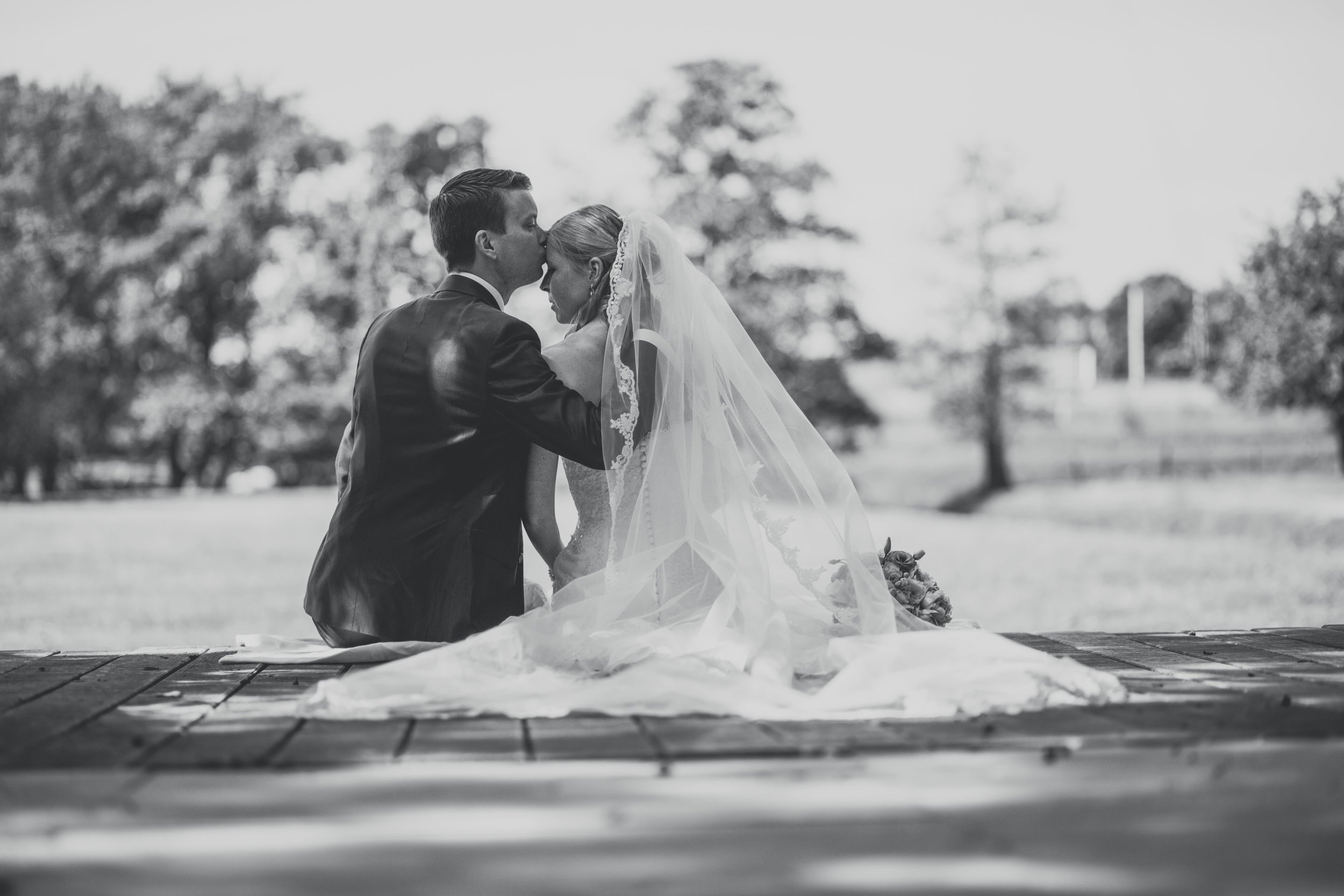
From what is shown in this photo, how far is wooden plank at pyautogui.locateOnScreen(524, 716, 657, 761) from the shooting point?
8.89 ft

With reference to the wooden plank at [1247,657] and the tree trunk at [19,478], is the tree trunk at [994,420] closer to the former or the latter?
the tree trunk at [19,478]

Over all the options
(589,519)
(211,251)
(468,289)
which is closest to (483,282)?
(468,289)

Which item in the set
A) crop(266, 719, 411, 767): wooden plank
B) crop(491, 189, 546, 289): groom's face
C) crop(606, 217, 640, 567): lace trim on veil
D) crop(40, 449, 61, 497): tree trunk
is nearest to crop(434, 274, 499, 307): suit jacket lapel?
crop(491, 189, 546, 289): groom's face

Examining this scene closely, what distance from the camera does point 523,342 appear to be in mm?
4105

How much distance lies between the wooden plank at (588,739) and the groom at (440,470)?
3.49 ft

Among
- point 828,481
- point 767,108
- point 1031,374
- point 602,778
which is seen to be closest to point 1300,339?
point 1031,374

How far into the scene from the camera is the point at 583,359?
14.1 ft

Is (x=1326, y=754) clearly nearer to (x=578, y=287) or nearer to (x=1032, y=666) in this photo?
(x=1032, y=666)

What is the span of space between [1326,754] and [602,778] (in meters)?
1.55

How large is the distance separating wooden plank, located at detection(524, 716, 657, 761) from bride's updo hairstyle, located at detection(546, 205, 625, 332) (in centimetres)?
171

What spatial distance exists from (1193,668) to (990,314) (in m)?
34.5

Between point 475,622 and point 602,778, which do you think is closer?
point 602,778

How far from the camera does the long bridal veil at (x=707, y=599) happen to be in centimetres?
329

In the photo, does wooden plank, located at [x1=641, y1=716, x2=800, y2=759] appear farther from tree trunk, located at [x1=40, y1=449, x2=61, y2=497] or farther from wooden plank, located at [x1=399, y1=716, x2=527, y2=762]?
tree trunk, located at [x1=40, y1=449, x2=61, y2=497]
